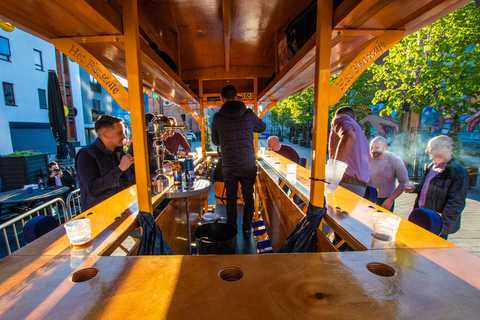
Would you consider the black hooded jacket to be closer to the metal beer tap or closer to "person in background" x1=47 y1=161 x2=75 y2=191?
the metal beer tap

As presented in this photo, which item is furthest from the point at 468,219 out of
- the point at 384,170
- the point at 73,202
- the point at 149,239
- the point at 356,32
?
the point at 73,202

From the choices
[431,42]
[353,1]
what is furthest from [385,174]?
[431,42]

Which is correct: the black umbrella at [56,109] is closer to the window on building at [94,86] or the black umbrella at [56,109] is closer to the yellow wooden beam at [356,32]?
the yellow wooden beam at [356,32]

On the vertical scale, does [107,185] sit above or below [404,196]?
above

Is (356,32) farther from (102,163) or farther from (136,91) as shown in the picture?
(102,163)

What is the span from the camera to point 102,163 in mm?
2656

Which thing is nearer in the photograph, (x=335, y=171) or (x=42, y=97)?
(x=335, y=171)

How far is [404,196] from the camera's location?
7.30 metres

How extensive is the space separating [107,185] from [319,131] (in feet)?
6.99

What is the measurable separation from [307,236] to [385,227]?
20.7 inches

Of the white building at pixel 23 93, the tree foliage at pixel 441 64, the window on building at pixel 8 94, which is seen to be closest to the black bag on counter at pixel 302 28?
the tree foliage at pixel 441 64

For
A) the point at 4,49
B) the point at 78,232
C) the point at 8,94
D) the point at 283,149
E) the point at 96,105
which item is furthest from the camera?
the point at 96,105

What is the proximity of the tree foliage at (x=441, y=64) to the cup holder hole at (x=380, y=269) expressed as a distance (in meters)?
9.42

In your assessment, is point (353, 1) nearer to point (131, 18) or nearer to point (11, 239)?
point (131, 18)
